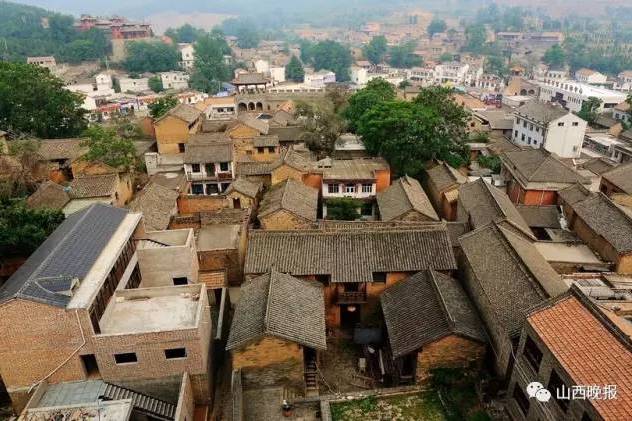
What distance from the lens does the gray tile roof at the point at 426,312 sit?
18.3 metres

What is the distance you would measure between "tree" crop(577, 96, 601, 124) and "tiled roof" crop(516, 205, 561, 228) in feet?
144

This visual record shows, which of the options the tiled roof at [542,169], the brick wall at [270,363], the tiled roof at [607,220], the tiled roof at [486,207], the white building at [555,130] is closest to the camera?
the brick wall at [270,363]

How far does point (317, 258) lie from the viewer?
22984mm

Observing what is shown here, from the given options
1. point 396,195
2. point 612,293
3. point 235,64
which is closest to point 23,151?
point 396,195

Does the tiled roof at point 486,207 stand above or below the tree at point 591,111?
above

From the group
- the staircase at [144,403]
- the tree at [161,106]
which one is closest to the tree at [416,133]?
the tree at [161,106]

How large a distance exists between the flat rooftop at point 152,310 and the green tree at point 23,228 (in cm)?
781

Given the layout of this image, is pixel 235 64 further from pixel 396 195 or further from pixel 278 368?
pixel 278 368

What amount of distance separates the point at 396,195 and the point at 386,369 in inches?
596

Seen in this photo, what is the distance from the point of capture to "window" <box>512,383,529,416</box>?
608 inches

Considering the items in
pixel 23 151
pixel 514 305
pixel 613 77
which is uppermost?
pixel 23 151

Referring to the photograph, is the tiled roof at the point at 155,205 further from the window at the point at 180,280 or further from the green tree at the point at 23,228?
the window at the point at 180,280

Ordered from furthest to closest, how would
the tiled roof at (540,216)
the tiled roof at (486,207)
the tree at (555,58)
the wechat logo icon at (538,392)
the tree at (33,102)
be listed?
the tree at (555,58) → the tree at (33,102) → the tiled roof at (540,216) → the tiled roof at (486,207) → the wechat logo icon at (538,392)

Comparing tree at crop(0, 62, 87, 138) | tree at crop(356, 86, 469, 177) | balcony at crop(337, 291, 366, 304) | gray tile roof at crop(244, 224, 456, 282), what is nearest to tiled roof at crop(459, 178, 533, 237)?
gray tile roof at crop(244, 224, 456, 282)
